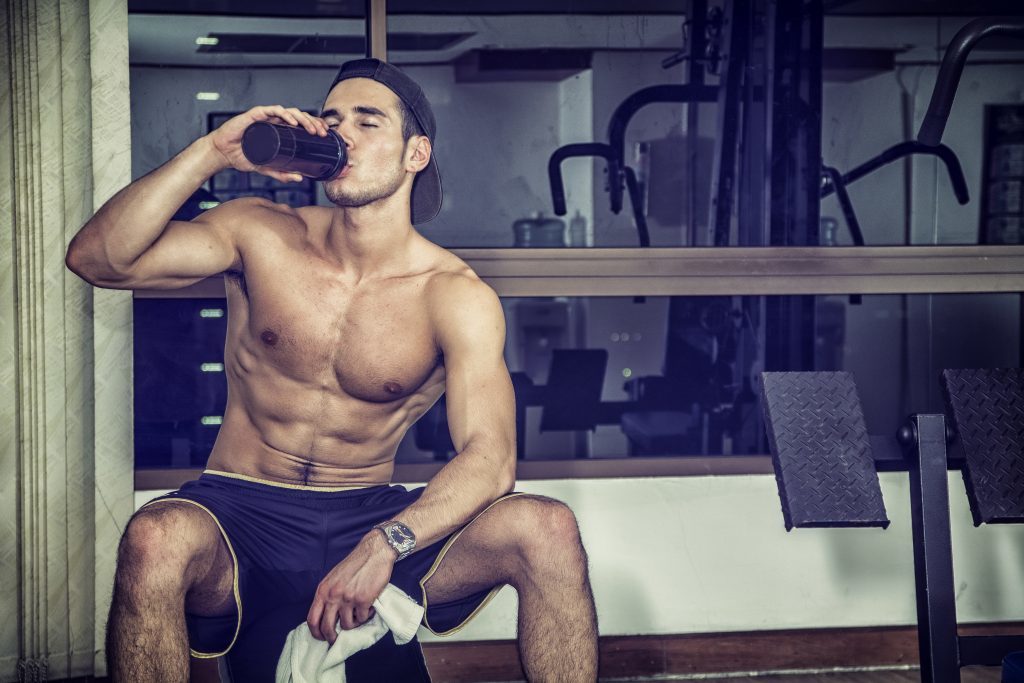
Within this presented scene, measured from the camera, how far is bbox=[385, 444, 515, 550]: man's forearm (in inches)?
70.3

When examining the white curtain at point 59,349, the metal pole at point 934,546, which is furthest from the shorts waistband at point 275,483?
the metal pole at point 934,546

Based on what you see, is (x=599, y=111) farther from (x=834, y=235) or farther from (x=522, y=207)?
(x=834, y=235)

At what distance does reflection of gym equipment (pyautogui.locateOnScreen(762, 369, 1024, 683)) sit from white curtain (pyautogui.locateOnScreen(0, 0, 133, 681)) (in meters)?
1.47

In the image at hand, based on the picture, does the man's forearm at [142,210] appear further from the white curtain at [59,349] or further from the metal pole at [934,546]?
the metal pole at [934,546]

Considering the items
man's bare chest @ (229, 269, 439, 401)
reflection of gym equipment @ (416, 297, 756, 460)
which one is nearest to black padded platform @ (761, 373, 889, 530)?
man's bare chest @ (229, 269, 439, 401)

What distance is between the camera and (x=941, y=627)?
6.27 feet

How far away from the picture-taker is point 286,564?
185 cm

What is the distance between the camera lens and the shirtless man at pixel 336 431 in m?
1.69

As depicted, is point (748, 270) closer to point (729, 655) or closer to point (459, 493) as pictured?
point (729, 655)

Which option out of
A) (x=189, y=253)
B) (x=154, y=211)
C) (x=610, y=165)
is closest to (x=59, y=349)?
(x=189, y=253)

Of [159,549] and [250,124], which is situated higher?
[250,124]

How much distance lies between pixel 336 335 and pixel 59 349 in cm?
78

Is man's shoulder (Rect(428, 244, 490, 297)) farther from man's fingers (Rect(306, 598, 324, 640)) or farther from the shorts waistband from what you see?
man's fingers (Rect(306, 598, 324, 640))

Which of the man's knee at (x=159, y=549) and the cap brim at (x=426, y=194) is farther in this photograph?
the cap brim at (x=426, y=194)
